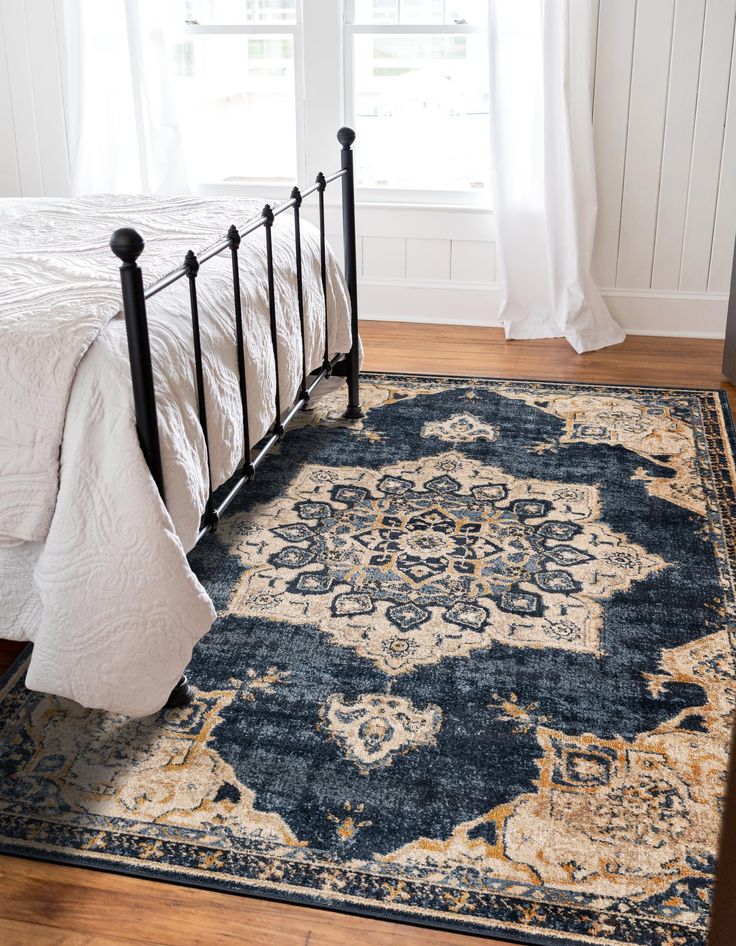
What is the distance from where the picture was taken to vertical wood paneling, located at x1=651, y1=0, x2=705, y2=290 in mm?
3746

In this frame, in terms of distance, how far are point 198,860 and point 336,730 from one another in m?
0.36

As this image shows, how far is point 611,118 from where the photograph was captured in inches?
154

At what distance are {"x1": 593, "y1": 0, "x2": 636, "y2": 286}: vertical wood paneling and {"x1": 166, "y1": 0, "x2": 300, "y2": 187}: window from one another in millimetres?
1248

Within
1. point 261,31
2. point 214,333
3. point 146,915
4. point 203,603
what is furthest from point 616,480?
point 261,31

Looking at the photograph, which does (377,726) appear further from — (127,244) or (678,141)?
(678,141)

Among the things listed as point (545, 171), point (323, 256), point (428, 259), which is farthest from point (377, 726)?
point (428, 259)

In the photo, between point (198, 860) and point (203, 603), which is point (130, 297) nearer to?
point (203, 603)

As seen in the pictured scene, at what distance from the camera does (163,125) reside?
13.7 ft

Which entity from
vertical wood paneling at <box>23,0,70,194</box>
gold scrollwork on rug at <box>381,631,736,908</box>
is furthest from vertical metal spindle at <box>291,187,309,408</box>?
vertical wood paneling at <box>23,0,70,194</box>

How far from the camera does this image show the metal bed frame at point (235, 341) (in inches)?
64.9

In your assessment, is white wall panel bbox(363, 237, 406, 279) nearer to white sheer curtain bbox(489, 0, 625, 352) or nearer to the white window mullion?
the white window mullion

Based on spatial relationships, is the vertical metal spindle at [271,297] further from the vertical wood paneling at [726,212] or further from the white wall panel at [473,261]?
the vertical wood paneling at [726,212]

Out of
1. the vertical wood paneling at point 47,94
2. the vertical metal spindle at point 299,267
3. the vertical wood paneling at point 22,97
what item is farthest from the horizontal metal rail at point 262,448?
the vertical wood paneling at point 22,97

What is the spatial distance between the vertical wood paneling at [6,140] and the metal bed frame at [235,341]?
83.5 inches
